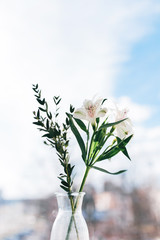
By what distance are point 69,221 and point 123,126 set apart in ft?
0.79

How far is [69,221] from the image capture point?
2.29 feet

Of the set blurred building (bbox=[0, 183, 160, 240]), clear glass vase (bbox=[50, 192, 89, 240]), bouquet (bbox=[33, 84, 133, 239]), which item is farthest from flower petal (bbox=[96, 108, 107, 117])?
blurred building (bbox=[0, 183, 160, 240])

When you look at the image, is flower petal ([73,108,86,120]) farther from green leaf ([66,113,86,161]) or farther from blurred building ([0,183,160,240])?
blurred building ([0,183,160,240])

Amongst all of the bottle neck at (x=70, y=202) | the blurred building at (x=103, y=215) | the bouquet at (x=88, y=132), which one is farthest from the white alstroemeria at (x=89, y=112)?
the blurred building at (x=103, y=215)

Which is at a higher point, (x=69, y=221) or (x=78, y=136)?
(x=78, y=136)

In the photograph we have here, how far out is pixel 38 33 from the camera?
224 centimetres

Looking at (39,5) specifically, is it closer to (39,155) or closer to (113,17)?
(113,17)

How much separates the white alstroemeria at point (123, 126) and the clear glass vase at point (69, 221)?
0.54ft

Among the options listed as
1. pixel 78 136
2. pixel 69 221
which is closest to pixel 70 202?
pixel 69 221

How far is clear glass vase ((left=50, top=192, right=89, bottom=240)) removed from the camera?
687 mm

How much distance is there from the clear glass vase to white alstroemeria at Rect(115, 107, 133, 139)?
16 centimetres

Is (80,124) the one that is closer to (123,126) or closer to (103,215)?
(123,126)

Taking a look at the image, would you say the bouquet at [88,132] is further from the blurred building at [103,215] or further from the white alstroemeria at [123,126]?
the blurred building at [103,215]

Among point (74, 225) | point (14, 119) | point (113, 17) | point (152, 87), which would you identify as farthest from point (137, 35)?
point (74, 225)
